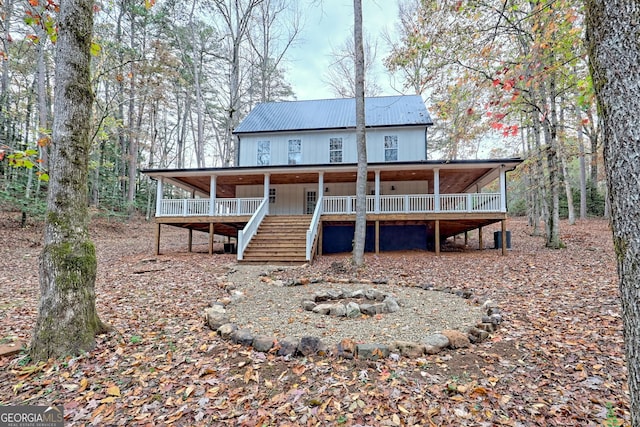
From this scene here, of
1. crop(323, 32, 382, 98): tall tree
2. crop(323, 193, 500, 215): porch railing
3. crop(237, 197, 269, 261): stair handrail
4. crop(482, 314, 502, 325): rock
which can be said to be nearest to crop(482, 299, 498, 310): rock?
crop(482, 314, 502, 325): rock

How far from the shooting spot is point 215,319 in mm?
4355

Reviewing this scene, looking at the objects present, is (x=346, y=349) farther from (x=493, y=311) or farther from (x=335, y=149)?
(x=335, y=149)

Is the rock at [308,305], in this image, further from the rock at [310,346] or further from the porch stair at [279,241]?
the porch stair at [279,241]

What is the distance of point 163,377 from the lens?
10.1 feet

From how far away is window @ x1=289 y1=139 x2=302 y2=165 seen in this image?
15844 mm

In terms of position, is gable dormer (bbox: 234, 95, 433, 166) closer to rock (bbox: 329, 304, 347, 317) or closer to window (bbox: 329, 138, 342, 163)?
window (bbox: 329, 138, 342, 163)

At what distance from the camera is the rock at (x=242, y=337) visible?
3.72 metres

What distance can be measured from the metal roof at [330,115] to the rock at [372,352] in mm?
12984

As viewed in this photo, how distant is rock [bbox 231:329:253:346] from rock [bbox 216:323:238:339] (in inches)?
3.2

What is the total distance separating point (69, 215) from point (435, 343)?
14.7 ft

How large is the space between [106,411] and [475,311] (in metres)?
4.83

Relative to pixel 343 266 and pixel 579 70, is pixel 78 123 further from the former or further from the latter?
pixel 579 70

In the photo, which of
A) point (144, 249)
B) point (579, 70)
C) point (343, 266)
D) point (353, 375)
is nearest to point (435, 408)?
point (353, 375)

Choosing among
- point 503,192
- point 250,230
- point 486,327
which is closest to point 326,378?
point 486,327
